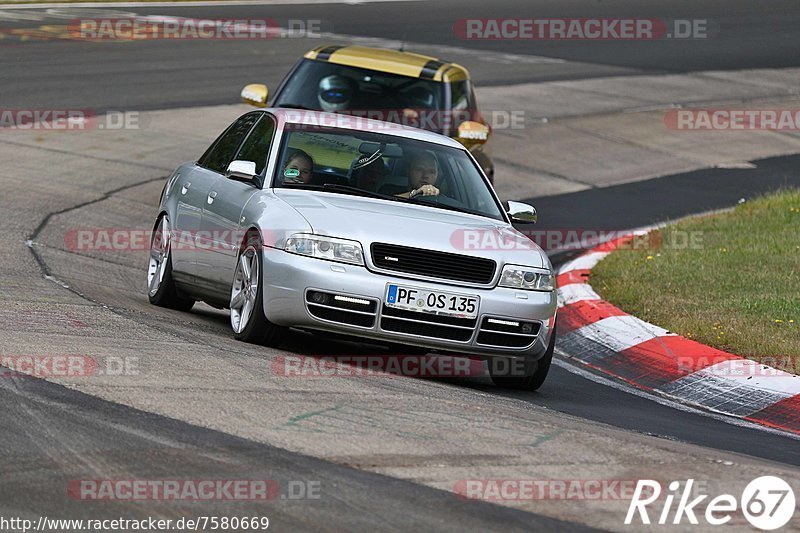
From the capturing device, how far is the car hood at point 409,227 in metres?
8.36

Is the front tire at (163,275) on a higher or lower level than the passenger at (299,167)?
lower

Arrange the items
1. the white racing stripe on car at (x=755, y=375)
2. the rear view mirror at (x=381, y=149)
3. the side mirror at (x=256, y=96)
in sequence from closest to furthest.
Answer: the white racing stripe on car at (x=755, y=375)
the rear view mirror at (x=381, y=149)
the side mirror at (x=256, y=96)

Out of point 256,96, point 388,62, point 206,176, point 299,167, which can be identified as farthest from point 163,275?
point 388,62

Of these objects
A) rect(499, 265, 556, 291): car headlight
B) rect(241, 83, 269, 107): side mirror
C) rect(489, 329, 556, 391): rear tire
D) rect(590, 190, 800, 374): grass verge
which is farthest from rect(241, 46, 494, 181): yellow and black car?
rect(499, 265, 556, 291): car headlight

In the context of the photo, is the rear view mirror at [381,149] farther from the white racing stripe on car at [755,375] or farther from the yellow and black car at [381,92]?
the yellow and black car at [381,92]

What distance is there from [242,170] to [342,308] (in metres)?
1.51

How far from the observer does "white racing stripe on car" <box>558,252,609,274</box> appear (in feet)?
43.6

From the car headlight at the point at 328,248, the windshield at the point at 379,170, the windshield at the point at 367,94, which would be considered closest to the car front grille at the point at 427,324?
the car headlight at the point at 328,248

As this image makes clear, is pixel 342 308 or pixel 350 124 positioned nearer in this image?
pixel 342 308

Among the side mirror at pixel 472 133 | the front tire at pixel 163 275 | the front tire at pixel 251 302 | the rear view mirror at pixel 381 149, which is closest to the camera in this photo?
the front tire at pixel 251 302

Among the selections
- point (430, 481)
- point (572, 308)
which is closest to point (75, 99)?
point (572, 308)

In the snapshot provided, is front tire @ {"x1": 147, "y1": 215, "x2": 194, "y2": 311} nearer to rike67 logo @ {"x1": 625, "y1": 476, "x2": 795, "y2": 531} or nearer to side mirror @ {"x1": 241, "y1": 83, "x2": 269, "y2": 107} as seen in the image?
side mirror @ {"x1": 241, "y1": 83, "x2": 269, "y2": 107}

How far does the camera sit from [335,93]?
48.3ft

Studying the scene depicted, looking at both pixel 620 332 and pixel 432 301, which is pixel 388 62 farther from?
pixel 432 301
